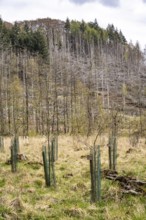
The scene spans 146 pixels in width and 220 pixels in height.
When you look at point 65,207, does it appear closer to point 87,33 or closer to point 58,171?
point 58,171

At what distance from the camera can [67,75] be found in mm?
88688

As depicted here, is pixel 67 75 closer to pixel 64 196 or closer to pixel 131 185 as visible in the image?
pixel 131 185

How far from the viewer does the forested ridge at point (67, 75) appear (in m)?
58.0

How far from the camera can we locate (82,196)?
13.8 metres

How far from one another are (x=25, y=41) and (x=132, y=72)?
3419cm

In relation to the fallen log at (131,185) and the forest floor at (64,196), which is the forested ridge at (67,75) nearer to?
the forest floor at (64,196)

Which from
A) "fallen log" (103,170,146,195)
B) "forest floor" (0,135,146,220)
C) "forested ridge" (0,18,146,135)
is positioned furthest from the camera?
"forested ridge" (0,18,146,135)

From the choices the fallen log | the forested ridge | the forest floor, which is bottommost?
the forest floor

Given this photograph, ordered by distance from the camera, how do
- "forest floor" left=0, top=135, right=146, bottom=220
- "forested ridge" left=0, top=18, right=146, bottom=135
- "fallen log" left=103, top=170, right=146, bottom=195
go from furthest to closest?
"forested ridge" left=0, top=18, right=146, bottom=135 < "fallen log" left=103, top=170, right=146, bottom=195 < "forest floor" left=0, top=135, right=146, bottom=220

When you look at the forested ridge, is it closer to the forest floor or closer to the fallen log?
the forest floor

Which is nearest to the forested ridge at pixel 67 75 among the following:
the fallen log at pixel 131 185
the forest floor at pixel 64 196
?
the forest floor at pixel 64 196

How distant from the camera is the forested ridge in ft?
190

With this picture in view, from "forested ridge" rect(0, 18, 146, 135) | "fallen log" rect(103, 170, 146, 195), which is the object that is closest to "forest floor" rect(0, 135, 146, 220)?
"fallen log" rect(103, 170, 146, 195)

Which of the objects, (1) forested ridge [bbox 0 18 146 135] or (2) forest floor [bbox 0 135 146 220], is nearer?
(2) forest floor [bbox 0 135 146 220]
